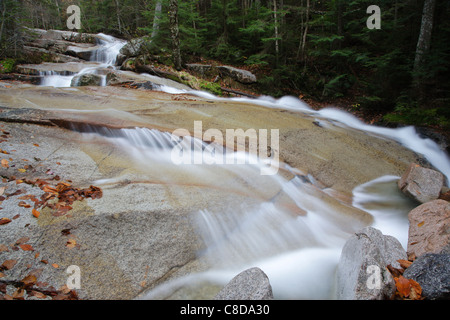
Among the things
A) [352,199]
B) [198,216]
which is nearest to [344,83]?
[352,199]

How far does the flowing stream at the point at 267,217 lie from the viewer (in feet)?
10.6

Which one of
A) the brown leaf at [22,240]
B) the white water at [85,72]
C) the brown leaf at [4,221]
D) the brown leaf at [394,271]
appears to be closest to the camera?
the brown leaf at [22,240]

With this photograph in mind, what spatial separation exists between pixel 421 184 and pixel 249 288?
4711mm

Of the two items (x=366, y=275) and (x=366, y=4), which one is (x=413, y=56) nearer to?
(x=366, y=4)

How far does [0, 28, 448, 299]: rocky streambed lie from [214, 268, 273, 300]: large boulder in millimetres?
430

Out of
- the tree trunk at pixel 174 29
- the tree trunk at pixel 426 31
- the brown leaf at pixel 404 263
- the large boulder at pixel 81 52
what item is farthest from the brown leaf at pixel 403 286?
the large boulder at pixel 81 52

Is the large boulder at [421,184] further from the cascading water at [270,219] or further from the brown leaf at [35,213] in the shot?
the brown leaf at [35,213]

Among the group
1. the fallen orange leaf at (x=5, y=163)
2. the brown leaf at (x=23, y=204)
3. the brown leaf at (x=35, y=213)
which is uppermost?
the fallen orange leaf at (x=5, y=163)

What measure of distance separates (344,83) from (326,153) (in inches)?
316

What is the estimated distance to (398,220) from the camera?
444cm

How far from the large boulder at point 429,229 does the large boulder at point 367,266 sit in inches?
14.6

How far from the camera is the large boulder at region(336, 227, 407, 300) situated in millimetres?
2424

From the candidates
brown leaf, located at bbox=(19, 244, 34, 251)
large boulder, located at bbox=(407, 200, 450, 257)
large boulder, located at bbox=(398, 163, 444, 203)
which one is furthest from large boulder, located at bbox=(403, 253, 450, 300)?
brown leaf, located at bbox=(19, 244, 34, 251)

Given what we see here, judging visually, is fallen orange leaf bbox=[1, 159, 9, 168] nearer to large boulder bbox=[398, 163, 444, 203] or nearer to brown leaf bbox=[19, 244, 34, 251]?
brown leaf bbox=[19, 244, 34, 251]
